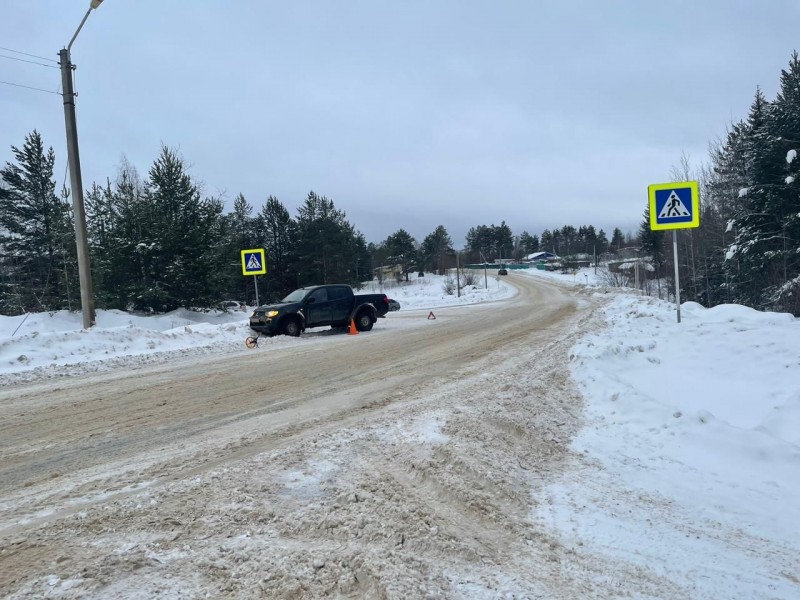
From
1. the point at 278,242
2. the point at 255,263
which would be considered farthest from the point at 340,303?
the point at 278,242

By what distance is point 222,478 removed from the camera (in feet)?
14.1

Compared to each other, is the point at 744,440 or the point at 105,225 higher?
the point at 105,225

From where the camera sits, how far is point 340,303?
1789cm

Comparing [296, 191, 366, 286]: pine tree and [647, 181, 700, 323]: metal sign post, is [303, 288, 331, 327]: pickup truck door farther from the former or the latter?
[296, 191, 366, 286]: pine tree

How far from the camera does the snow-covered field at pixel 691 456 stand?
322 cm

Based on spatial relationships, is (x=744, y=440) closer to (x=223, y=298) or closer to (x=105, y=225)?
(x=223, y=298)

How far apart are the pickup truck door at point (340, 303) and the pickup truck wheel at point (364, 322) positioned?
0.49m

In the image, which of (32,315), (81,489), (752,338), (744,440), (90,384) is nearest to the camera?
(81,489)

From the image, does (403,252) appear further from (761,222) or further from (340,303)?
(340,303)

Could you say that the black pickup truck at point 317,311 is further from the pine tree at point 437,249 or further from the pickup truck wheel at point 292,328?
the pine tree at point 437,249

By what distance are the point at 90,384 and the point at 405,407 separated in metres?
5.98

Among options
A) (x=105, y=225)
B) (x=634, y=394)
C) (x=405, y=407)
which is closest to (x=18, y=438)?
(x=405, y=407)

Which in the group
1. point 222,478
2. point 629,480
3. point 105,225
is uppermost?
point 105,225

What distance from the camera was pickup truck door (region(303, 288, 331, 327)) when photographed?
16.9 metres
